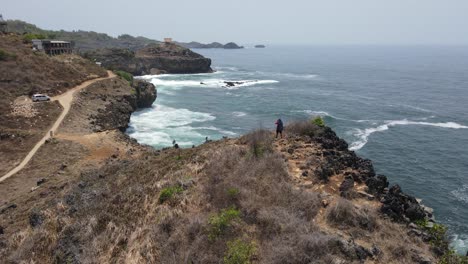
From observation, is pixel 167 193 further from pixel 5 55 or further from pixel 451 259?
A: pixel 5 55

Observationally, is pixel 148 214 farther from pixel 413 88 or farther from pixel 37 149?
pixel 413 88

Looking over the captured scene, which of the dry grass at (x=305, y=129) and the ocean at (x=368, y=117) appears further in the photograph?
the ocean at (x=368, y=117)

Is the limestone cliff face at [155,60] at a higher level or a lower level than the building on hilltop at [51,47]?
lower

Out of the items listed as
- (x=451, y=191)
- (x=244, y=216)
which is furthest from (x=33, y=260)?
(x=451, y=191)

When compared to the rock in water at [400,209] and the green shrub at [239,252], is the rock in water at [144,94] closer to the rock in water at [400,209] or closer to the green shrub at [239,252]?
the rock in water at [400,209]

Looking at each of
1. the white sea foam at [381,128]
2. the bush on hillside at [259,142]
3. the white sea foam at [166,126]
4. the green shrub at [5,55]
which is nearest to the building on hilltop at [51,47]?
the green shrub at [5,55]

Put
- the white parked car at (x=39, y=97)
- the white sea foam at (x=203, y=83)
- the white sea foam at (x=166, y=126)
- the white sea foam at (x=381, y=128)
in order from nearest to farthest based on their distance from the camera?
1. the white sea foam at (x=381, y=128)
2. the white parked car at (x=39, y=97)
3. the white sea foam at (x=166, y=126)
4. the white sea foam at (x=203, y=83)

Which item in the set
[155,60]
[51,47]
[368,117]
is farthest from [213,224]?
[155,60]

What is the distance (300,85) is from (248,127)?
51.5 m

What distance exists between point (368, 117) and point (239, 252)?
60.0 m

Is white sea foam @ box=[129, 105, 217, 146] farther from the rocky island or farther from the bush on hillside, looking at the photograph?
the bush on hillside

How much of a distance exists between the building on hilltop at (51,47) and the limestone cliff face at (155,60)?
28.9m

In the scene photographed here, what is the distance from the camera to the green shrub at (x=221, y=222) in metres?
16.2

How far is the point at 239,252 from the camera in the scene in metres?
14.7
